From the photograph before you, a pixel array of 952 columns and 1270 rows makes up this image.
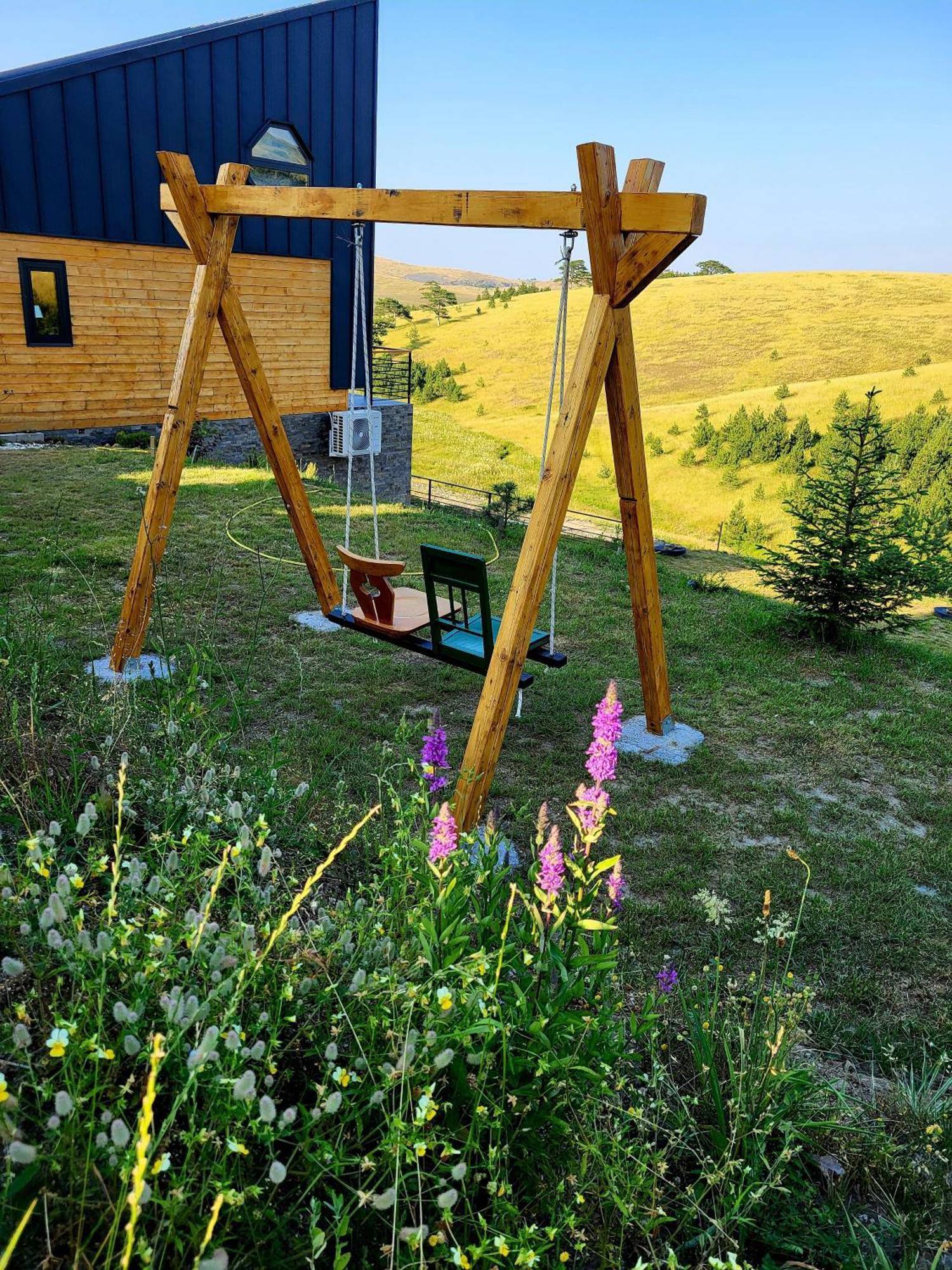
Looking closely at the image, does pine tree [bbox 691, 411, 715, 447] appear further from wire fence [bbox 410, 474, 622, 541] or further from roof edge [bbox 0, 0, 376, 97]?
roof edge [bbox 0, 0, 376, 97]

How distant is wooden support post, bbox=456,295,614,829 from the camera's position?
405 cm

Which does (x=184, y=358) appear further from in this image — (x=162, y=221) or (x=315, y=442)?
(x=315, y=442)

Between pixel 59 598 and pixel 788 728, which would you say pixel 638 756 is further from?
pixel 59 598

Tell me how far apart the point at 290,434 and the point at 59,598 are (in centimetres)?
957

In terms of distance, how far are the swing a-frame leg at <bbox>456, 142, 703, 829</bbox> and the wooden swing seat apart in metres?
1.21

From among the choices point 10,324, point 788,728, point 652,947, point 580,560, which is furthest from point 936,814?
point 10,324

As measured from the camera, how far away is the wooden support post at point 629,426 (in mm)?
3730

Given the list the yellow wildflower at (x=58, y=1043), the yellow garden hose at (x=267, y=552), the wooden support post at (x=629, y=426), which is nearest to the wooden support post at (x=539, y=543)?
the wooden support post at (x=629, y=426)

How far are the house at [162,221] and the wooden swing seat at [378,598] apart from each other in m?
8.16

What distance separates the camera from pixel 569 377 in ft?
13.3

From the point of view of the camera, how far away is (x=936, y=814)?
5.00m

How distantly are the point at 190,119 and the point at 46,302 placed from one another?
3.65m

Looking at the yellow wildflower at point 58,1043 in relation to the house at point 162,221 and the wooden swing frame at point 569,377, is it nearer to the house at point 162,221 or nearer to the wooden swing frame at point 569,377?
the wooden swing frame at point 569,377

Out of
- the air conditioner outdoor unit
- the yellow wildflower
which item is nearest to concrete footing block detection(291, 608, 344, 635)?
the yellow wildflower
